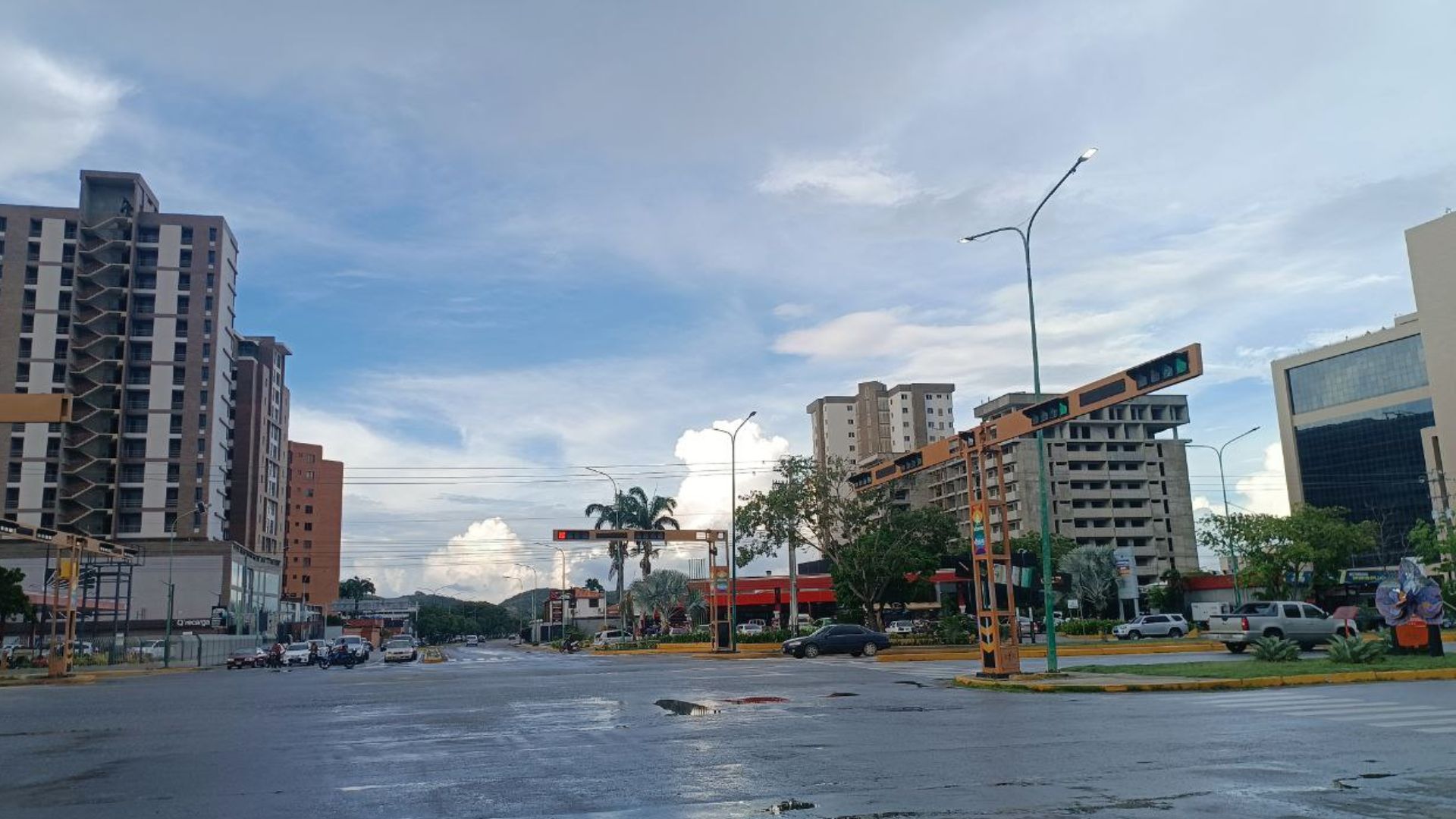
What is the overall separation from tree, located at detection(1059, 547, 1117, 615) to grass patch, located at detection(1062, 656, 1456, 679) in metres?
61.4

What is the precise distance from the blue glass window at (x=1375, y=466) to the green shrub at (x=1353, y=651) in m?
82.2

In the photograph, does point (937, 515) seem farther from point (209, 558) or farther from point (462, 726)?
point (209, 558)

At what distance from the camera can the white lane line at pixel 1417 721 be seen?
45.9 feet

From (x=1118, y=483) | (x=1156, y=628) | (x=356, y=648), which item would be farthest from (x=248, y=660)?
(x=1118, y=483)

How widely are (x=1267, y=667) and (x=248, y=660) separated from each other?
51.5 metres

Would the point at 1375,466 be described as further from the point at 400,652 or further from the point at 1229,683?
the point at 1229,683

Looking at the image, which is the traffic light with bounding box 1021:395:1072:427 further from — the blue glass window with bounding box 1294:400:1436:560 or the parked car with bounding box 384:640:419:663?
the blue glass window with bounding box 1294:400:1436:560

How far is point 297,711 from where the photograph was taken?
2133 cm

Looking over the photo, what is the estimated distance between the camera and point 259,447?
120 metres

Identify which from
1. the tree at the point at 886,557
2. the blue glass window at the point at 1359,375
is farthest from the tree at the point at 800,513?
the blue glass window at the point at 1359,375

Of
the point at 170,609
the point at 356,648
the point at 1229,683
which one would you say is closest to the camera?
the point at 1229,683

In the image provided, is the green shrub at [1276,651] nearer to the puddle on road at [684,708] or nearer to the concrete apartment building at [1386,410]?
the puddle on road at [684,708]

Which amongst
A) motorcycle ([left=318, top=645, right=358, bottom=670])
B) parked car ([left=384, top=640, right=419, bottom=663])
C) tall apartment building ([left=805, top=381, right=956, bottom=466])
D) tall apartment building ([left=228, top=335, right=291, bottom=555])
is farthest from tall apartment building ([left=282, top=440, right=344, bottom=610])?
motorcycle ([left=318, top=645, right=358, bottom=670])

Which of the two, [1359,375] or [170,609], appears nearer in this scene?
[170,609]
